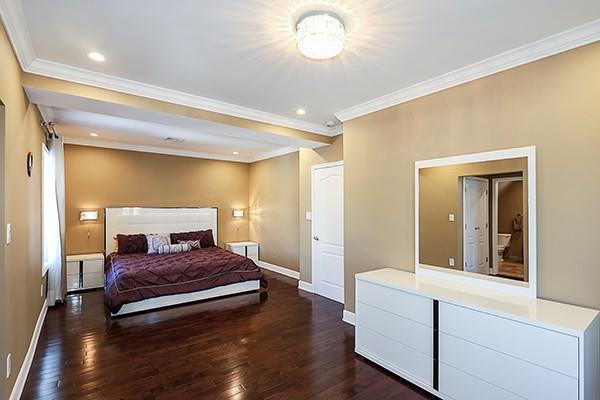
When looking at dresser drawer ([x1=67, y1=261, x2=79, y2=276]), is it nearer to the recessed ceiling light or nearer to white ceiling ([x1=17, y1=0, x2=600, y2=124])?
white ceiling ([x1=17, y1=0, x2=600, y2=124])

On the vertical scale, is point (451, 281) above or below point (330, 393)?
above

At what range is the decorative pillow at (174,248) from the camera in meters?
5.54

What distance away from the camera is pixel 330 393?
7.84 feet

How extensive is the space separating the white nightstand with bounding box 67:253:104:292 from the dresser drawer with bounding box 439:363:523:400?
17.9 ft

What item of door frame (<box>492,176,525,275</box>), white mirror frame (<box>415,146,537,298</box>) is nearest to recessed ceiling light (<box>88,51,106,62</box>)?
white mirror frame (<box>415,146,537,298</box>)

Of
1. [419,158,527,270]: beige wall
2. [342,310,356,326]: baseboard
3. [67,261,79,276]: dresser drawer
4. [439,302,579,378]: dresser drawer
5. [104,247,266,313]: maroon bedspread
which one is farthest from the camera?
[67,261,79,276]: dresser drawer

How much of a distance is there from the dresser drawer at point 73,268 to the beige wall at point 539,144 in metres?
4.97

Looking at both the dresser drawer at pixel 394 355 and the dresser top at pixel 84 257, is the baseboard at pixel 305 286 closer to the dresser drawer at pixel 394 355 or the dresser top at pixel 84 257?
the dresser drawer at pixel 394 355

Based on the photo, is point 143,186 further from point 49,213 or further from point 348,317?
point 348,317

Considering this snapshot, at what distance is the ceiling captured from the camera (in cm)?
186

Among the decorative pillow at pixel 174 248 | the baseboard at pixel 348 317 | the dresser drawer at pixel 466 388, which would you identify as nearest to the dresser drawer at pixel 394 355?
the dresser drawer at pixel 466 388

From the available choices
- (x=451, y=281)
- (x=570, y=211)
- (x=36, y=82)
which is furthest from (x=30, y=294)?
(x=570, y=211)

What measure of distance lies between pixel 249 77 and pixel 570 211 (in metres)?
2.81

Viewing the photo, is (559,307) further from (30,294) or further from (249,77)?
(30,294)
